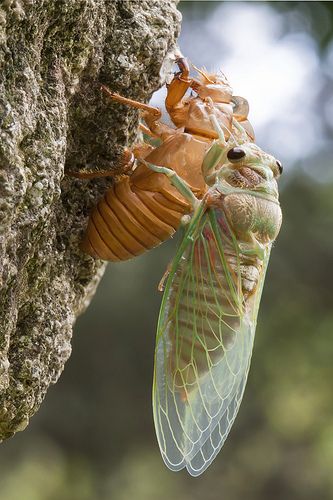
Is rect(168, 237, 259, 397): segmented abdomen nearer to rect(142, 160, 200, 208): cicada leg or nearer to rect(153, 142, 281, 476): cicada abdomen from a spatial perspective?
rect(153, 142, 281, 476): cicada abdomen

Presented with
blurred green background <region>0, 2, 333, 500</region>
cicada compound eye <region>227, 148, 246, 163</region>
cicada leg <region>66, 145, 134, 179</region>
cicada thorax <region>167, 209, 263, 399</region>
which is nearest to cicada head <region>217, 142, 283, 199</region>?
cicada compound eye <region>227, 148, 246, 163</region>

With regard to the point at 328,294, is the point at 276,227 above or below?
above

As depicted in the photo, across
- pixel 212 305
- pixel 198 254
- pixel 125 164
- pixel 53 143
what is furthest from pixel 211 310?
pixel 53 143

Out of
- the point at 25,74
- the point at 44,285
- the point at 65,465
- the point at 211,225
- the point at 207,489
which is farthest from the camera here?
the point at 65,465

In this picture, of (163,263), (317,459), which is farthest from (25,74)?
(317,459)

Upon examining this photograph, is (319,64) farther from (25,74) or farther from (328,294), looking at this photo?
(25,74)

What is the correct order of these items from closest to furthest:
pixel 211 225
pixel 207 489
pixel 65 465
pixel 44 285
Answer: pixel 44 285 < pixel 211 225 < pixel 207 489 < pixel 65 465
